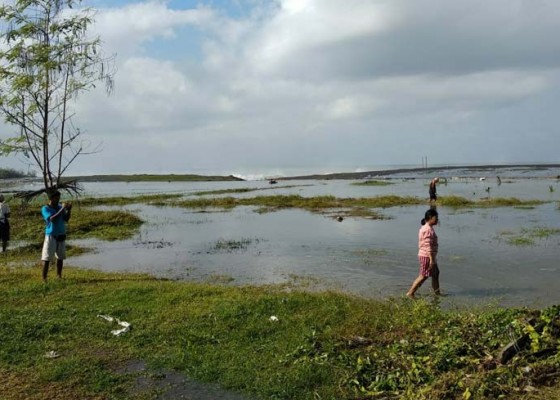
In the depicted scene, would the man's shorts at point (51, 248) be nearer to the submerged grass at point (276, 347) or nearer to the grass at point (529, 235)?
the submerged grass at point (276, 347)

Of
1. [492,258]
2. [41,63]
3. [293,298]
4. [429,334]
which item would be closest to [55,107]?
[41,63]

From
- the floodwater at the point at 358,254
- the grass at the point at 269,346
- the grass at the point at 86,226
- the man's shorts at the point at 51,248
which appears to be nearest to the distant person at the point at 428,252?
the floodwater at the point at 358,254

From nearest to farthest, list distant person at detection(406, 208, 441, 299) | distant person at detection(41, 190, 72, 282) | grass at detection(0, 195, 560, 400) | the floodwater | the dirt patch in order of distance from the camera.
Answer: grass at detection(0, 195, 560, 400), the dirt patch, distant person at detection(406, 208, 441, 299), distant person at detection(41, 190, 72, 282), the floodwater

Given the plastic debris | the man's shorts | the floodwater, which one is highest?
the man's shorts

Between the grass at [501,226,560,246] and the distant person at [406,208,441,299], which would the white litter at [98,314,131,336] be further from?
the grass at [501,226,560,246]

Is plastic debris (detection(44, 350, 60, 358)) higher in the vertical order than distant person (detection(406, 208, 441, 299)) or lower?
lower

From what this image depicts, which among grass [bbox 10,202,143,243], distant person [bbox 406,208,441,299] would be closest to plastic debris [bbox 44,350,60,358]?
distant person [bbox 406,208,441,299]

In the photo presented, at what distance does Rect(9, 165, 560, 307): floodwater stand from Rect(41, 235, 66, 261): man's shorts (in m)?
3.44

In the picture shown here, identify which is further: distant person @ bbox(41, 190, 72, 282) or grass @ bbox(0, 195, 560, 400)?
distant person @ bbox(41, 190, 72, 282)

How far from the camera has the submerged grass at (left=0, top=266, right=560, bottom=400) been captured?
5.95m

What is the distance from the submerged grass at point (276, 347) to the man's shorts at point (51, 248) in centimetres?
175

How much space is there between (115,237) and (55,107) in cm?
1203

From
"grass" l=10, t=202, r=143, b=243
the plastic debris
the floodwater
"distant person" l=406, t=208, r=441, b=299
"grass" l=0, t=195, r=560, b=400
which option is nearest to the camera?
"grass" l=0, t=195, r=560, b=400

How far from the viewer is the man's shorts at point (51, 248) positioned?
12023 mm
